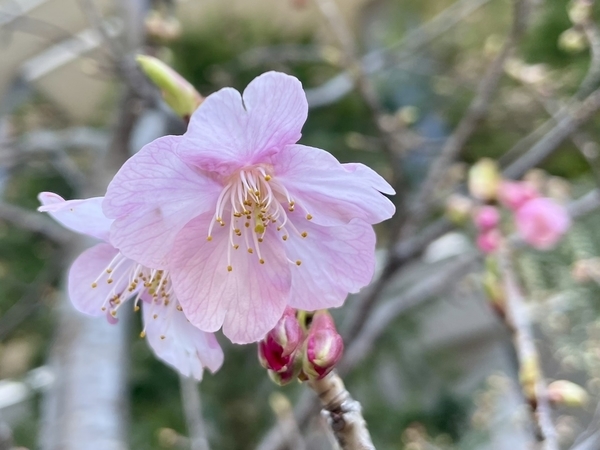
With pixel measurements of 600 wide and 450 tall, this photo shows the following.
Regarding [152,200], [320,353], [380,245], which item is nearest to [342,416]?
[320,353]

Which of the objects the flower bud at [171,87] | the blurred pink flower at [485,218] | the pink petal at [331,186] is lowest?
the pink petal at [331,186]

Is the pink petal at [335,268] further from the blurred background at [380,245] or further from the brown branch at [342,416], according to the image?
the blurred background at [380,245]

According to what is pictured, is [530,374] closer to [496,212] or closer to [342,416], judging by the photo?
[342,416]

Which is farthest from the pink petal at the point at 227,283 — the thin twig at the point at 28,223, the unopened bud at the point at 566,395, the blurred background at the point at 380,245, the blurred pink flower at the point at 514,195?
the thin twig at the point at 28,223

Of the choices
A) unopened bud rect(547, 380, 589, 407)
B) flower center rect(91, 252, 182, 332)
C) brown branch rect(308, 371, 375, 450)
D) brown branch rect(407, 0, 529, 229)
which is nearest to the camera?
brown branch rect(308, 371, 375, 450)

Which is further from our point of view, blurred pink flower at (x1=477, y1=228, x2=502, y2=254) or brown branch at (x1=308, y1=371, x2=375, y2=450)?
blurred pink flower at (x1=477, y1=228, x2=502, y2=254)

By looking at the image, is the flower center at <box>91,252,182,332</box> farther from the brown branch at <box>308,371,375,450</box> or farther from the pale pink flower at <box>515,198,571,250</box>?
the pale pink flower at <box>515,198,571,250</box>

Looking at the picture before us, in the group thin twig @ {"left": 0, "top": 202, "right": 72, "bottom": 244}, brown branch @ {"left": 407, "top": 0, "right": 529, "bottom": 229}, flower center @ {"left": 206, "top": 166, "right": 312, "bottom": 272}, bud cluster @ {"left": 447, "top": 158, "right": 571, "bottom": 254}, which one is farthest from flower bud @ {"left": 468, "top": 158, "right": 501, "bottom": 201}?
thin twig @ {"left": 0, "top": 202, "right": 72, "bottom": 244}
